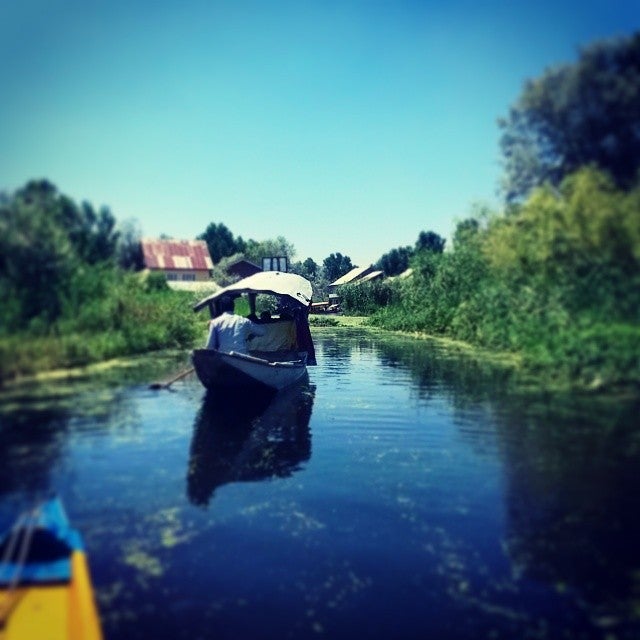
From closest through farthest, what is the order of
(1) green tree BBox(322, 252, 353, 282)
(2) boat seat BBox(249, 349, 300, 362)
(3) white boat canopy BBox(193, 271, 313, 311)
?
(3) white boat canopy BBox(193, 271, 313, 311) → (2) boat seat BBox(249, 349, 300, 362) → (1) green tree BBox(322, 252, 353, 282)

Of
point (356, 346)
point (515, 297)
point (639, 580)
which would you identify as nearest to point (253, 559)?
point (639, 580)

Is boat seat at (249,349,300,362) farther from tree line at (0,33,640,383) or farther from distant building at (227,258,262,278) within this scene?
tree line at (0,33,640,383)

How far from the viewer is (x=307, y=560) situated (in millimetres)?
5906

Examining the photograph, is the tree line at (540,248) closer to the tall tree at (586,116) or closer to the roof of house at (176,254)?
the tall tree at (586,116)

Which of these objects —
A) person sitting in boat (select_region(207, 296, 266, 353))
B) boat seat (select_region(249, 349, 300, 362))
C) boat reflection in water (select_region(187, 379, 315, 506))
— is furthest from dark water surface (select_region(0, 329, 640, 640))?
boat seat (select_region(249, 349, 300, 362))

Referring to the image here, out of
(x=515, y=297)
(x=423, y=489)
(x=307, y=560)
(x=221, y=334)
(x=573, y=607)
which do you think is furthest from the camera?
(x=221, y=334)

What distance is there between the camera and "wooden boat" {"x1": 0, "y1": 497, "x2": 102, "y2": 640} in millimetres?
4062

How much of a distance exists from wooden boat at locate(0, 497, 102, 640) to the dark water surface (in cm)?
33

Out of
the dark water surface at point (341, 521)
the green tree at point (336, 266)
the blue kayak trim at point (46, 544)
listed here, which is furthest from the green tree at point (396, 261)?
the blue kayak trim at point (46, 544)

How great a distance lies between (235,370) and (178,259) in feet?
15.0

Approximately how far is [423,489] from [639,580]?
300 cm

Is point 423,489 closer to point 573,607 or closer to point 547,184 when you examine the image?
point 573,607

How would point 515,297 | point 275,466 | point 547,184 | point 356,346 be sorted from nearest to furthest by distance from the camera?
point 547,184 → point 515,297 → point 275,466 → point 356,346

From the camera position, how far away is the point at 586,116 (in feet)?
16.4
